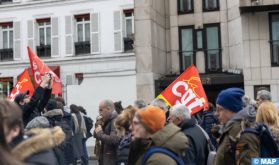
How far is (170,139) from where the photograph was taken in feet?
14.2

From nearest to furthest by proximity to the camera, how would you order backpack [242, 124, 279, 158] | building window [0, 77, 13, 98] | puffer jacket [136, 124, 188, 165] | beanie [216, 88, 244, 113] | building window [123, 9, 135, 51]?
puffer jacket [136, 124, 188, 165] < backpack [242, 124, 279, 158] < beanie [216, 88, 244, 113] < building window [123, 9, 135, 51] < building window [0, 77, 13, 98]

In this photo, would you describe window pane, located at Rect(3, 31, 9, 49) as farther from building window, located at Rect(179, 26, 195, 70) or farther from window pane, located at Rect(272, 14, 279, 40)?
window pane, located at Rect(272, 14, 279, 40)

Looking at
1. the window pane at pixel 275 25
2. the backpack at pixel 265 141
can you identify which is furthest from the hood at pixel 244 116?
the window pane at pixel 275 25

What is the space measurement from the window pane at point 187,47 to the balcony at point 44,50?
10109 millimetres

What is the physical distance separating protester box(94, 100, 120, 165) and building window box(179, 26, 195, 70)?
47.7 feet

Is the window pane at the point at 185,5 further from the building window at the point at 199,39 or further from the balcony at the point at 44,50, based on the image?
the balcony at the point at 44,50

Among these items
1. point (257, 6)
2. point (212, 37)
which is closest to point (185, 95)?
point (257, 6)

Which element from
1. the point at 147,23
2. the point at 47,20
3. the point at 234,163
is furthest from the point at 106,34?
the point at 234,163

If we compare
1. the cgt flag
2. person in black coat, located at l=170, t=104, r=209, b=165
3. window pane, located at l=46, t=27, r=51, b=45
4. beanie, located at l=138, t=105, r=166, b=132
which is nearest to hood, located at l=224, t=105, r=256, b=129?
beanie, located at l=138, t=105, r=166, b=132

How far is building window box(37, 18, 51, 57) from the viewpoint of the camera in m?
29.6

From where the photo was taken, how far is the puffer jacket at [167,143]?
4.15 m

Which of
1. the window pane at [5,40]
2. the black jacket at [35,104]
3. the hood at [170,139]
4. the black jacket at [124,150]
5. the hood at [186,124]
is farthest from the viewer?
the window pane at [5,40]

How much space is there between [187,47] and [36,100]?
52.3 ft

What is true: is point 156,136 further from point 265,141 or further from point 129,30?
point 129,30
